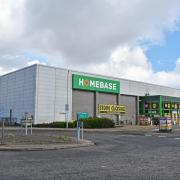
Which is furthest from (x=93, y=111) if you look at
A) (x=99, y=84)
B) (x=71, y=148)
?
(x=71, y=148)

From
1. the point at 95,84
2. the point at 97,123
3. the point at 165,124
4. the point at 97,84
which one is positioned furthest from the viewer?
the point at 97,84

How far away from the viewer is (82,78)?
63406mm

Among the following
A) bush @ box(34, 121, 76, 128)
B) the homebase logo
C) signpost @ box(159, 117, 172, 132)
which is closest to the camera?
signpost @ box(159, 117, 172, 132)

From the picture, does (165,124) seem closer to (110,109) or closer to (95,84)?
(95,84)

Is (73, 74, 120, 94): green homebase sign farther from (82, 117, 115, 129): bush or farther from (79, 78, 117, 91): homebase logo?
(82, 117, 115, 129): bush

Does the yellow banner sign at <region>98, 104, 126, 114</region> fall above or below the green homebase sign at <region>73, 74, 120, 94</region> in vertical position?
below

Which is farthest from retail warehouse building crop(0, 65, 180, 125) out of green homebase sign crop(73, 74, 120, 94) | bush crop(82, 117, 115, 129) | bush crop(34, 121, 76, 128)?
bush crop(82, 117, 115, 129)

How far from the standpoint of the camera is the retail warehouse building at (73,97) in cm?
5756

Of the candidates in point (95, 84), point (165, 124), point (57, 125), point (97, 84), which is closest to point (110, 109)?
point (97, 84)

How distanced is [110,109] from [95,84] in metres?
6.31

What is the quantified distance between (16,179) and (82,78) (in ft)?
180

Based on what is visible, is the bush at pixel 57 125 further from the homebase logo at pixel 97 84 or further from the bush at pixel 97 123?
the homebase logo at pixel 97 84

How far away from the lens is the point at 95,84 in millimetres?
65750

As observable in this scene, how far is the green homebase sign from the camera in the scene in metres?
62.6
